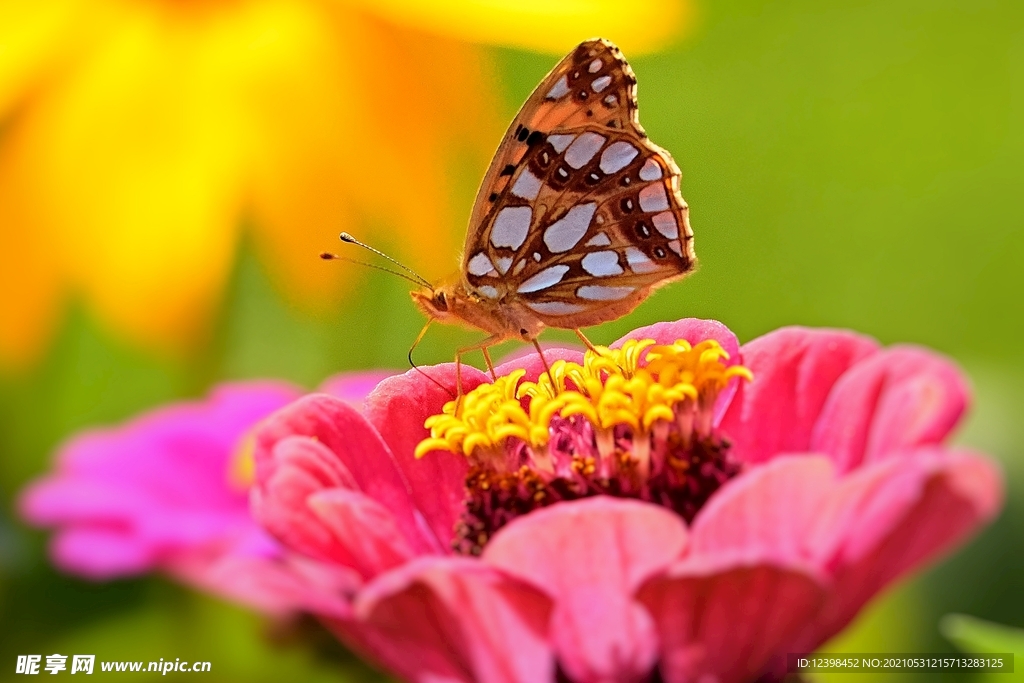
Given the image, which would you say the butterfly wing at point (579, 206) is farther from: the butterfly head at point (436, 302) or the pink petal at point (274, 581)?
the pink petal at point (274, 581)

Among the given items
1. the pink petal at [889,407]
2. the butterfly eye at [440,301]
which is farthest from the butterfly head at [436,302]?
the pink petal at [889,407]

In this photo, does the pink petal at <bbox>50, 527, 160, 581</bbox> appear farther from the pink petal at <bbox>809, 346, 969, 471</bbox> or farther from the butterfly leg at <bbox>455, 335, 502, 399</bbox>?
the pink petal at <bbox>809, 346, 969, 471</bbox>

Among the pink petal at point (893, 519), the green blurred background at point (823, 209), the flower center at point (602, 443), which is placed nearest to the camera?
the pink petal at point (893, 519)

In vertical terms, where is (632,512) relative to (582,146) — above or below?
below

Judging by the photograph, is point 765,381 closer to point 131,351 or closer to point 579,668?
point 579,668

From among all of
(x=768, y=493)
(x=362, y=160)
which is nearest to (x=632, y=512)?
(x=768, y=493)

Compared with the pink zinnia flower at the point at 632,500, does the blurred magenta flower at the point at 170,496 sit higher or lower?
lower

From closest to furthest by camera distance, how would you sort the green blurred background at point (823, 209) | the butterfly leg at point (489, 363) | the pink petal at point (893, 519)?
1. the pink petal at point (893, 519)
2. the butterfly leg at point (489, 363)
3. the green blurred background at point (823, 209)
